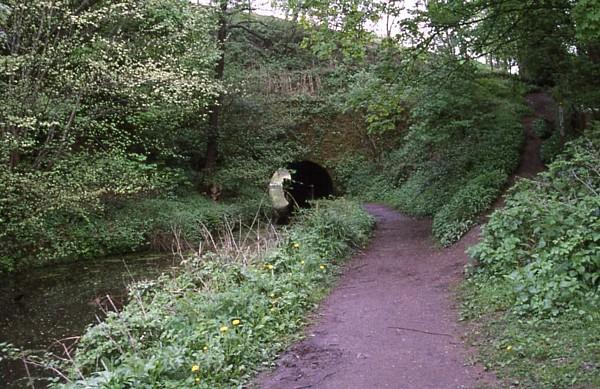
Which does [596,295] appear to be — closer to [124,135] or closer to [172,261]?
[172,261]

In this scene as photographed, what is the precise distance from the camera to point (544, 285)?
5.77 meters

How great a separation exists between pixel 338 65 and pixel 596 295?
73.8ft

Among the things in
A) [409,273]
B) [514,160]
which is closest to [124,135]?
[409,273]

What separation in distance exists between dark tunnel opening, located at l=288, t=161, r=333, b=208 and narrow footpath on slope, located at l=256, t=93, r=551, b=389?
55.5 feet

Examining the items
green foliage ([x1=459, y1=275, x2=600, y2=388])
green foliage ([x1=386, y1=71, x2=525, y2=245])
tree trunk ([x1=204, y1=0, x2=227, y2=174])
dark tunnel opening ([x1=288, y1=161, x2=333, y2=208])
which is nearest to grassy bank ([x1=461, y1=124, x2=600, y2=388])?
green foliage ([x1=459, y1=275, x2=600, y2=388])

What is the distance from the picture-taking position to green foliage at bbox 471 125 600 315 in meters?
5.57

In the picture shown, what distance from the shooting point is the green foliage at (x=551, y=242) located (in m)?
5.57

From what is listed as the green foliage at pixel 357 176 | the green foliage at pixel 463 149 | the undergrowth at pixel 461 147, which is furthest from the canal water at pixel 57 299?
the green foliage at pixel 357 176

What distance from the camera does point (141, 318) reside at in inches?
238

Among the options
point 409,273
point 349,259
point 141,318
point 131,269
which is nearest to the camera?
point 141,318

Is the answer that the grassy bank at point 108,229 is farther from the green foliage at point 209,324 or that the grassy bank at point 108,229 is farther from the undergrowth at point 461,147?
the undergrowth at point 461,147

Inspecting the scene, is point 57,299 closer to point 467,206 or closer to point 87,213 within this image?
point 87,213

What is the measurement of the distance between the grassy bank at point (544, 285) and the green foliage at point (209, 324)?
224 cm

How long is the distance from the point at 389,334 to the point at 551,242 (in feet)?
7.97
